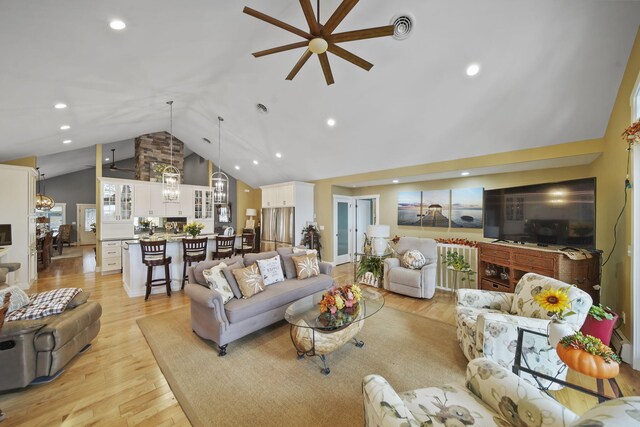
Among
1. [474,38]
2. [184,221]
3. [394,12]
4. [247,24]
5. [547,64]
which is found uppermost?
[247,24]

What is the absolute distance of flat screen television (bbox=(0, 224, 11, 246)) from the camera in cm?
445

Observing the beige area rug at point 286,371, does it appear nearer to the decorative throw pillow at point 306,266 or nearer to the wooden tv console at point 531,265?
the decorative throw pillow at point 306,266

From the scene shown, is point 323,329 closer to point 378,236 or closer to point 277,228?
point 378,236

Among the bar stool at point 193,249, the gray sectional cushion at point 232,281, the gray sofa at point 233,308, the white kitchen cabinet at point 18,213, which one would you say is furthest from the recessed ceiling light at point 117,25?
the white kitchen cabinet at point 18,213

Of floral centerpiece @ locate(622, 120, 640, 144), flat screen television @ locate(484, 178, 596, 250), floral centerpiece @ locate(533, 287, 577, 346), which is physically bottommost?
floral centerpiece @ locate(533, 287, 577, 346)

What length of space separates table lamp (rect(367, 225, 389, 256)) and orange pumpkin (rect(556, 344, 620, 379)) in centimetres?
348

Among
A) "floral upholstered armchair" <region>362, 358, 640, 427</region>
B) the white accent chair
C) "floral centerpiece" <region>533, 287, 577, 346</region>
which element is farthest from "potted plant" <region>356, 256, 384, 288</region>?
"floral upholstered armchair" <region>362, 358, 640, 427</region>

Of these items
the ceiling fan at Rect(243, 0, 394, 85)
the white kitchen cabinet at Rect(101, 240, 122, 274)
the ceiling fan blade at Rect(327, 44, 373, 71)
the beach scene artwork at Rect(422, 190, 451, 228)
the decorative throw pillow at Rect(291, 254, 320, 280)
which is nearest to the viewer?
the ceiling fan at Rect(243, 0, 394, 85)

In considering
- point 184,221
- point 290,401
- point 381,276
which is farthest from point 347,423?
point 184,221

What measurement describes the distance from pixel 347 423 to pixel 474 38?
368cm

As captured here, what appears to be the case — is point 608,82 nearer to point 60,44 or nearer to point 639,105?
point 639,105

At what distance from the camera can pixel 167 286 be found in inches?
175

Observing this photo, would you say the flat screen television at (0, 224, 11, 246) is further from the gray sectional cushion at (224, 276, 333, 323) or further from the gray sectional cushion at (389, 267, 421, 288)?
the gray sectional cushion at (389, 267, 421, 288)

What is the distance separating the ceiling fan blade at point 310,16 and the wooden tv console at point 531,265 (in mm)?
3782
